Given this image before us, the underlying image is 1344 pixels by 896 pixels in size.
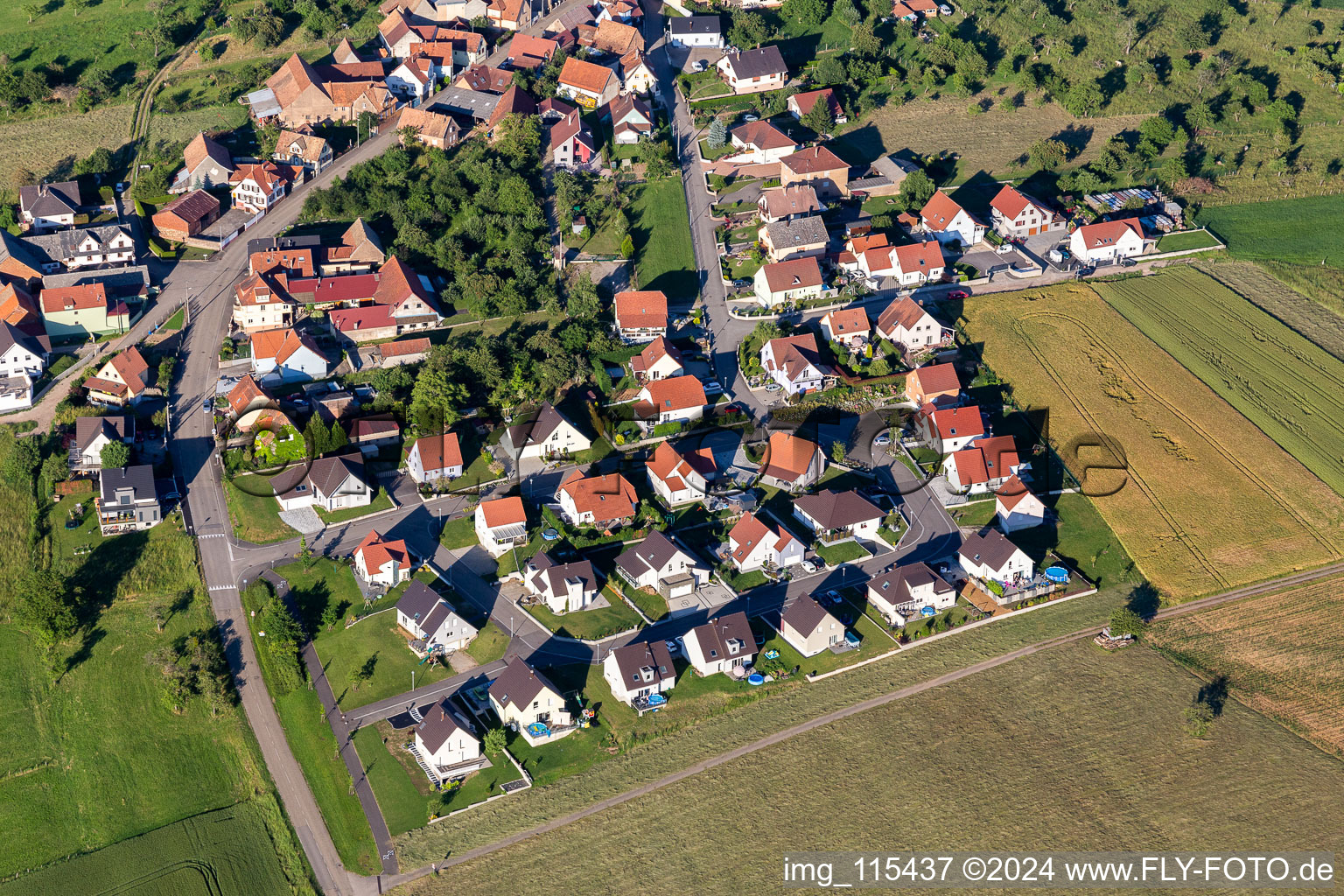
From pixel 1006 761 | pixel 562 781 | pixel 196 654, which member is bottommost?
pixel 196 654

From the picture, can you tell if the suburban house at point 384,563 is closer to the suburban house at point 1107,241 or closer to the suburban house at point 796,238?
the suburban house at point 796,238

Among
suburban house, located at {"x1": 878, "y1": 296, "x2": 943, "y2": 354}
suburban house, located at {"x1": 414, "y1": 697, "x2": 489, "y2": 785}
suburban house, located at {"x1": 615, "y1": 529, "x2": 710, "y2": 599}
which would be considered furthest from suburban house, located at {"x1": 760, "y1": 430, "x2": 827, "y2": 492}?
suburban house, located at {"x1": 414, "y1": 697, "x2": 489, "y2": 785}

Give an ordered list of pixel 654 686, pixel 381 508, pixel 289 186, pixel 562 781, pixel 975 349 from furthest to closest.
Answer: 1. pixel 289 186
2. pixel 975 349
3. pixel 381 508
4. pixel 654 686
5. pixel 562 781

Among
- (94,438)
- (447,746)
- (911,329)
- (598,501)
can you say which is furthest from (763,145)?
(447,746)

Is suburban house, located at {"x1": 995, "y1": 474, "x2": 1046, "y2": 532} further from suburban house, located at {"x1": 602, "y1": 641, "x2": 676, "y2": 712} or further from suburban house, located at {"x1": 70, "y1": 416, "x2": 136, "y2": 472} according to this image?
suburban house, located at {"x1": 70, "y1": 416, "x2": 136, "y2": 472}

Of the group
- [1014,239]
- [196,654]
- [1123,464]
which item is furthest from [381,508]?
[1014,239]

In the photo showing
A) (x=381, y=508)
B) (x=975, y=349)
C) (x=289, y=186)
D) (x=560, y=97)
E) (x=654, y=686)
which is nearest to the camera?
(x=654, y=686)

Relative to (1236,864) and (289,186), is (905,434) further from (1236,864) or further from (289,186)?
(289,186)

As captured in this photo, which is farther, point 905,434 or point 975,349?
point 975,349

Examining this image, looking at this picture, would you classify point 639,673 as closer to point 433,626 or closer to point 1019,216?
point 433,626
